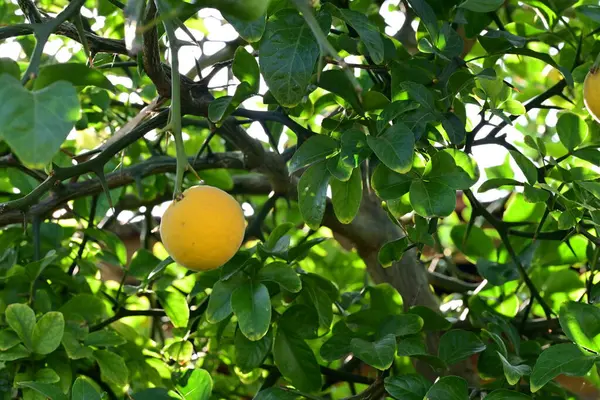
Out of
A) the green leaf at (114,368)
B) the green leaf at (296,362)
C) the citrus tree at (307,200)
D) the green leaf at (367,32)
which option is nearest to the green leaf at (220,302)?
the citrus tree at (307,200)

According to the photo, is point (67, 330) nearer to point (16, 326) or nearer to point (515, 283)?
point (16, 326)

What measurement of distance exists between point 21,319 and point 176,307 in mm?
260

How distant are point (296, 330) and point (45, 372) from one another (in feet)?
0.93

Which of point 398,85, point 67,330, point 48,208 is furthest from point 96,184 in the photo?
point 398,85

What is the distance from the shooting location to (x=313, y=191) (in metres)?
0.81

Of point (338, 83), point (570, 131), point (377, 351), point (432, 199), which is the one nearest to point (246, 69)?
point (338, 83)

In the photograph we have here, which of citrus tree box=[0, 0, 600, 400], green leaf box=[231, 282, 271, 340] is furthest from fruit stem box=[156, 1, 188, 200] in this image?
green leaf box=[231, 282, 271, 340]

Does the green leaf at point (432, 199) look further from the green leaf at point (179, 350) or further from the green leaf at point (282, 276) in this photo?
the green leaf at point (179, 350)

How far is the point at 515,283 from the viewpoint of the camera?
3.96 ft

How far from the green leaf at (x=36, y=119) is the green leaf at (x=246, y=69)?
299 millimetres

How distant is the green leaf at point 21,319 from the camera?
0.93 meters

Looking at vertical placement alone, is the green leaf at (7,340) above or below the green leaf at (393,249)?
below

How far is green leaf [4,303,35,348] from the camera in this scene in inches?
36.6

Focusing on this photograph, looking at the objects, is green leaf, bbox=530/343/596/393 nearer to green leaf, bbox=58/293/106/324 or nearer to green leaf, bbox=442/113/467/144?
green leaf, bbox=442/113/467/144
